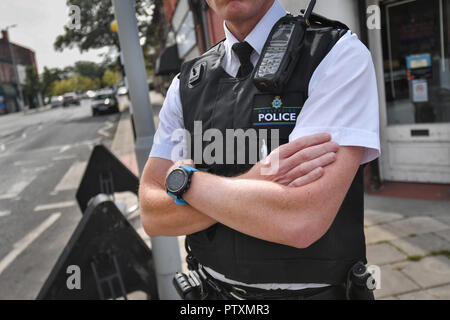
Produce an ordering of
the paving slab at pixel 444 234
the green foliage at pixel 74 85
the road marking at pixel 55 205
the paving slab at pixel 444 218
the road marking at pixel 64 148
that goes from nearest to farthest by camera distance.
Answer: the paving slab at pixel 444 234 < the paving slab at pixel 444 218 < the road marking at pixel 55 205 < the road marking at pixel 64 148 < the green foliage at pixel 74 85

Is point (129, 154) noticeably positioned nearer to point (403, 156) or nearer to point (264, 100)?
point (403, 156)

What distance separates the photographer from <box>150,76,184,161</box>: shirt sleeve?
148 cm

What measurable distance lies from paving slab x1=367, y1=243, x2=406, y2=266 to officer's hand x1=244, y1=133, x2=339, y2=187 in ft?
8.55

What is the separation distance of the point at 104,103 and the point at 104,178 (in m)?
22.8

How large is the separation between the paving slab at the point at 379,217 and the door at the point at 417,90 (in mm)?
998

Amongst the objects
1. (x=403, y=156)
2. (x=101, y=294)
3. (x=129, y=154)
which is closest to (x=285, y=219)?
(x=101, y=294)

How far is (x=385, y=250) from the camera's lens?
11.6 ft

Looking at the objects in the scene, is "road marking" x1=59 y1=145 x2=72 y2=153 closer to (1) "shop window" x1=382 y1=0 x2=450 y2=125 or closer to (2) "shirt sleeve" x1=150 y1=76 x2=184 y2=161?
(1) "shop window" x1=382 y1=0 x2=450 y2=125

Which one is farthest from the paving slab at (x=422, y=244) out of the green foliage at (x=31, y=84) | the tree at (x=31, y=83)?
the green foliage at (x=31, y=84)

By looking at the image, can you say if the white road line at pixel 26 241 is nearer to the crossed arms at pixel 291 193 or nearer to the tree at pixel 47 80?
the crossed arms at pixel 291 193

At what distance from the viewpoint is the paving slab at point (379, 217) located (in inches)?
164

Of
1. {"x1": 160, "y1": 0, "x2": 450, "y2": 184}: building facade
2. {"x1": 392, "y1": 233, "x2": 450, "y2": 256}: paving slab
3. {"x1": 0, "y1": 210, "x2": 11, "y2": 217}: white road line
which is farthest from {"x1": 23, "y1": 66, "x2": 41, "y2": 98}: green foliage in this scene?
{"x1": 392, "y1": 233, "x2": 450, "y2": 256}: paving slab

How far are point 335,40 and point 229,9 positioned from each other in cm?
36
